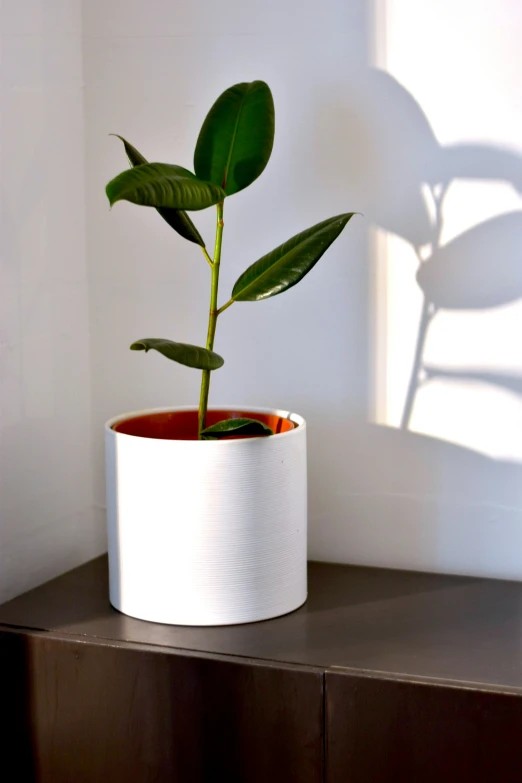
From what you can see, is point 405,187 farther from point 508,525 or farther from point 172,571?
point 172,571

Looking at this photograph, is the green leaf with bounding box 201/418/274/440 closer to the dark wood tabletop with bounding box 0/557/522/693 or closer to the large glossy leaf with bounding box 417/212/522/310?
the dark wood tabletop with bounding box 0/557/522/693

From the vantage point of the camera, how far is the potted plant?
3.10 feet

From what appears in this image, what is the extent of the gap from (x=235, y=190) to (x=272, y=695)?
Result: 567 millimetres

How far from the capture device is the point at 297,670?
861mm

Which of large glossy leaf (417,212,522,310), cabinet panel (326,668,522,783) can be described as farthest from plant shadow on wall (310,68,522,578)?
cabinet panel (326,668,522,783)

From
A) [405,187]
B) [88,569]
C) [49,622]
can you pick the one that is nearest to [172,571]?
[49,622]

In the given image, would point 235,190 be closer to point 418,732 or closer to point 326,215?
point 326,215

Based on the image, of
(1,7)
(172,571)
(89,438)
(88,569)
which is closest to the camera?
(172,571)

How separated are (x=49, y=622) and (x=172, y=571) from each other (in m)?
0.16

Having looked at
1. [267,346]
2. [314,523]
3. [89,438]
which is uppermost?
[267,346]

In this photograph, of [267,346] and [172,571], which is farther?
[267,346]

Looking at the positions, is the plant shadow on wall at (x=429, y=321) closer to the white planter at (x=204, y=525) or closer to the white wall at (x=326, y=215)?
the white wall at (x=326, y=215)

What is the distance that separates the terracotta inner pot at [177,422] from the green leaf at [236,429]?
0.12m

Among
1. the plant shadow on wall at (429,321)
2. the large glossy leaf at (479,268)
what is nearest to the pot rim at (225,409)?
the plant shadow on wall at (429,321)
